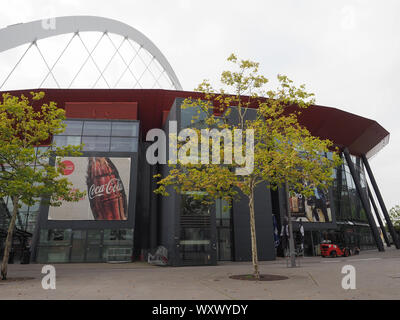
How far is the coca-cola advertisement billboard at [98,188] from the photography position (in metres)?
28.6

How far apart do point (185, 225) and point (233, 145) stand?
10657mm

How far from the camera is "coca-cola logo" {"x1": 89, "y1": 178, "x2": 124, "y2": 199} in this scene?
2922 cm

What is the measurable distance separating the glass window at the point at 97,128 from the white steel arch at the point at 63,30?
13799 millimetres

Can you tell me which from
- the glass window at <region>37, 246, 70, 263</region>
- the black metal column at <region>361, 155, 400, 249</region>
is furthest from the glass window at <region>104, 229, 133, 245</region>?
the black metal column at <region>361, 155, 400, 249</region>

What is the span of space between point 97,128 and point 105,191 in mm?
6836

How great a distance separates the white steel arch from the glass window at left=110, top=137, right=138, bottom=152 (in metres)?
17.1

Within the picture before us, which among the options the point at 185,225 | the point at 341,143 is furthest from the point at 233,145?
the point at 341,143

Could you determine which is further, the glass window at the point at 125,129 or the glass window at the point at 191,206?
the glass window at the point at 125,129

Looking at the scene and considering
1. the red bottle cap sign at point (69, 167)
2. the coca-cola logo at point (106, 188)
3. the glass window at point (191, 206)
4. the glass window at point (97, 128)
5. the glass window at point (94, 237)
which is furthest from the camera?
the glass window at point (97, 128)

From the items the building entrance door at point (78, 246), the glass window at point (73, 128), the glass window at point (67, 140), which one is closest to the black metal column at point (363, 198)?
the building entrance door at point (78, 246)

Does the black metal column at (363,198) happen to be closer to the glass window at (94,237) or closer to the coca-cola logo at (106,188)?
the coca-cola logo at (106,188)
